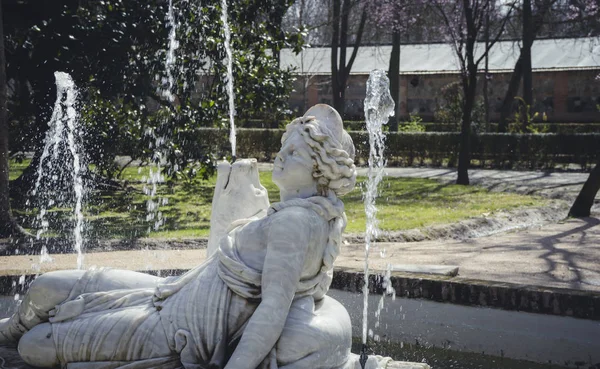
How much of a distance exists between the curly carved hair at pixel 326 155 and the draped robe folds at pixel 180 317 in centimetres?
9

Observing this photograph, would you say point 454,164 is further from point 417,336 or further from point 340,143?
point 340,143

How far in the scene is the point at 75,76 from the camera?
473 inches

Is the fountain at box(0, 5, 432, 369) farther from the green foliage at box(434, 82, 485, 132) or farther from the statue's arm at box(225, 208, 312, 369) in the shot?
the green foliage at box(434, 82, 485, 132)

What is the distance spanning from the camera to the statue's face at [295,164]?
3158mm

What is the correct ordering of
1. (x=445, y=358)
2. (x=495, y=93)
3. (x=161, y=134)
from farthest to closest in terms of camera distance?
(x=495, y=93), (x=161, y=134), (x=445, y=358)

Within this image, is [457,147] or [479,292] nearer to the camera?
[479,292]

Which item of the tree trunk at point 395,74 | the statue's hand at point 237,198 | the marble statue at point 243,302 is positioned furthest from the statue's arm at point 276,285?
the tree trunk at point 395,74

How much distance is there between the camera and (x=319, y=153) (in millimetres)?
3154

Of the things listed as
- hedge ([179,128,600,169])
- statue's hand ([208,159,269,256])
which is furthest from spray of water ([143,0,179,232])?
statue's hand ([208,159,269,256])

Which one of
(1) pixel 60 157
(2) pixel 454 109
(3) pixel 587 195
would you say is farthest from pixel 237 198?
(2) pixel 454 109

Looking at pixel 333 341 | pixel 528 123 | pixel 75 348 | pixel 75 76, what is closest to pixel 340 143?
pixel 333 341

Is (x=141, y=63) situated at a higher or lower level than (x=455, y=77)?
lower

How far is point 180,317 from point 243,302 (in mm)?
249

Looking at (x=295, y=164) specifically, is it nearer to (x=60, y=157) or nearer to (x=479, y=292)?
(x=479, y=292)
